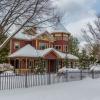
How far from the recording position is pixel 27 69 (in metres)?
44.3

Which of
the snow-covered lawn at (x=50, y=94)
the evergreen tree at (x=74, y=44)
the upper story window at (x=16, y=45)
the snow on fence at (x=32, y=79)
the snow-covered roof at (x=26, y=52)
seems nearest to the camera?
the snow-covered lawn at (x=50, y=94)

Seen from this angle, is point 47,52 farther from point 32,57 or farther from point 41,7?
point 41,7

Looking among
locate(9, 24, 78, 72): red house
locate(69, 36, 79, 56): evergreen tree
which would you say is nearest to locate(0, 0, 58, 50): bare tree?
locate(9, 24, 78, 72): red house

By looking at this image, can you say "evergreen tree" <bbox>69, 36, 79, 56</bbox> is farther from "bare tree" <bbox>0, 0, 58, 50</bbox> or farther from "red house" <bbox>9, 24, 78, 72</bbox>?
"bare tree" <bbox>0, 0, 58, 50</bbox>

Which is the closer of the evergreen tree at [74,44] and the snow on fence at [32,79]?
the snow on fence at [32,79]

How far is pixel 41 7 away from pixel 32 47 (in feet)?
93.3

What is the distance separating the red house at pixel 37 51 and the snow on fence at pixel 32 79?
1300 centimetres

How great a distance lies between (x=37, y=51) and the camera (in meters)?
46.7

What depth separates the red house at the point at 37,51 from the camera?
44.4 m

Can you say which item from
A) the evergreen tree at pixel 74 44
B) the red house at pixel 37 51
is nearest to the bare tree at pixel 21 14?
the red house at pixel 37 51

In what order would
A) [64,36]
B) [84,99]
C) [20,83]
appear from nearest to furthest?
[84,99], [20,83], [64,36]

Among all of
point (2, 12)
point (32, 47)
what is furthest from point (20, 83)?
point (32, 47)

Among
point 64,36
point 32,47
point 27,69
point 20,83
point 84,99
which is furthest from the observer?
point 64,36

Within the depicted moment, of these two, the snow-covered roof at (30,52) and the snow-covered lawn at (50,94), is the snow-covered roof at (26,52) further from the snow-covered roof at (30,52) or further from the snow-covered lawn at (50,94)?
the snow-covered lawn at (50,94)
